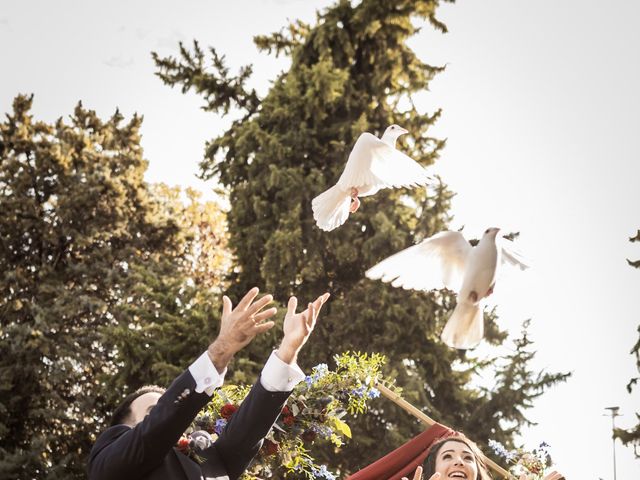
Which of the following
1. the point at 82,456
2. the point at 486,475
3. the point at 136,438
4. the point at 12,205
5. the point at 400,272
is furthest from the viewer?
the point at 12,205

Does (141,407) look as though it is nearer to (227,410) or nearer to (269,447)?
(227,410)

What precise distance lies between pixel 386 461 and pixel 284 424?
0.62 m

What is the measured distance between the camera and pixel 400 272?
348 centimetres

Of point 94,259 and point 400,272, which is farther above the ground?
point 94,259

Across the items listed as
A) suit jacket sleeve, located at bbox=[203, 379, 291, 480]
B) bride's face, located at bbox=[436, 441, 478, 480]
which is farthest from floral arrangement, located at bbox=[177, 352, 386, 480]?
suit jacket sleeve, located at bbox=[203, 379, 291, 480]

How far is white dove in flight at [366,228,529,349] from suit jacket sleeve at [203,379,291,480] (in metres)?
0.67

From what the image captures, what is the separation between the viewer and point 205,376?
2.61m

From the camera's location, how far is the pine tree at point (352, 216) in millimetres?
11938

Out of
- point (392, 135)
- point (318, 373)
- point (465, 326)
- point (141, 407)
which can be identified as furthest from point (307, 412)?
point (465, 326)

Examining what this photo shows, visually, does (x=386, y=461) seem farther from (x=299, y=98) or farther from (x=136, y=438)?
(x=299, y=98)

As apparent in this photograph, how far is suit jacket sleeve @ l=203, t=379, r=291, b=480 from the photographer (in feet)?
9.49

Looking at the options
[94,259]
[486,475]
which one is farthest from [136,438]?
[94,259]

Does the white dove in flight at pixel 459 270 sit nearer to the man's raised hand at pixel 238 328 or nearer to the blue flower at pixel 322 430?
the man's raised hand at pixel 238 328

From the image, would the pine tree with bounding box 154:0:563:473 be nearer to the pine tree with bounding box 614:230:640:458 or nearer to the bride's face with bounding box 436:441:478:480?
the pine tree with bounding box 614:230:640:458
